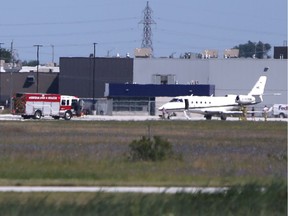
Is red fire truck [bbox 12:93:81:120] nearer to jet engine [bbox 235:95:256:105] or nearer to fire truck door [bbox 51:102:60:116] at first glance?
fire truck door [bbox 51:102:60:116]

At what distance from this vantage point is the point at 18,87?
139 meters

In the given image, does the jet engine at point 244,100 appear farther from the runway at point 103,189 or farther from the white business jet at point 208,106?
the runway at point 103,189

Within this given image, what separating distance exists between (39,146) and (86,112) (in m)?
68.5

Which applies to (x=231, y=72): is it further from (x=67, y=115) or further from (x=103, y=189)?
(x=103, y=189)

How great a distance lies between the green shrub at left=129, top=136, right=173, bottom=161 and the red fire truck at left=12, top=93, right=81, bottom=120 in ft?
188

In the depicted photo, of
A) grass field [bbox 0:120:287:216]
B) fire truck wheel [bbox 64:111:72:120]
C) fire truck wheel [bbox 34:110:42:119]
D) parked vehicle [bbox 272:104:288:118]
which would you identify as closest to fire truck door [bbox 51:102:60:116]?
fire truck wheel [bbox 64:111:72:120]

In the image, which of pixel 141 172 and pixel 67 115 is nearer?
pixel 141 172

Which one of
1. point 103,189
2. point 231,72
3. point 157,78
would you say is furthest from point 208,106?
point 103,189

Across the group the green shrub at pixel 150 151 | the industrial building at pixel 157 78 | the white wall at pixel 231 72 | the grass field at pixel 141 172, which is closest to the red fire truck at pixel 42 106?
the industrial building at pixel 157 78

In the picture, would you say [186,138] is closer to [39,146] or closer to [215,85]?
[39,146]

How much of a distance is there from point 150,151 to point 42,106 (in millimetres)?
58881

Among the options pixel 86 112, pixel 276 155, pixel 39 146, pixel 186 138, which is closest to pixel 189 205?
pixel 276 155

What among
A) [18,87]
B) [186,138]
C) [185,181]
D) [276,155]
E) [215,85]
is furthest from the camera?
[18,87]

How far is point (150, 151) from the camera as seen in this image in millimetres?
37219
